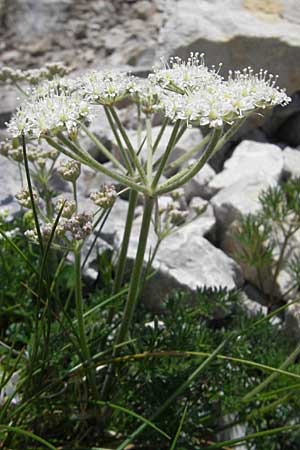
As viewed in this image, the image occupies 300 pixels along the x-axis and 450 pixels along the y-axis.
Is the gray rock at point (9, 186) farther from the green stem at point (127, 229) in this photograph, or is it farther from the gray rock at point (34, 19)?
the gray rock at point (34, 19)

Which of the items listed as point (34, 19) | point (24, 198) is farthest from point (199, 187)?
point (34, 19)

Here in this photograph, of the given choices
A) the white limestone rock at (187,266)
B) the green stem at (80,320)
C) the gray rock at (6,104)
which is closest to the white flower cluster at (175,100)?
the green stem at (80,320)

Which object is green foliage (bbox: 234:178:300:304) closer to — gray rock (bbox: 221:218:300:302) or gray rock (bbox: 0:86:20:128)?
gray rock (bbox: 221:218:300:302)

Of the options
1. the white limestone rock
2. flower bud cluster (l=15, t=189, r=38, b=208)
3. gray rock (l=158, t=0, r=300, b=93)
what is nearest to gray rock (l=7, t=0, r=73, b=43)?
gray rock (l=158, t=0, r=300, b=93)

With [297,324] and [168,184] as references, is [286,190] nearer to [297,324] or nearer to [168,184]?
[297,324]

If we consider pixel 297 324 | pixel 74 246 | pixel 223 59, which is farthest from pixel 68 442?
pixel 223 59

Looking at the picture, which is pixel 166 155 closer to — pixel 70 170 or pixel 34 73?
pixel 70 170
